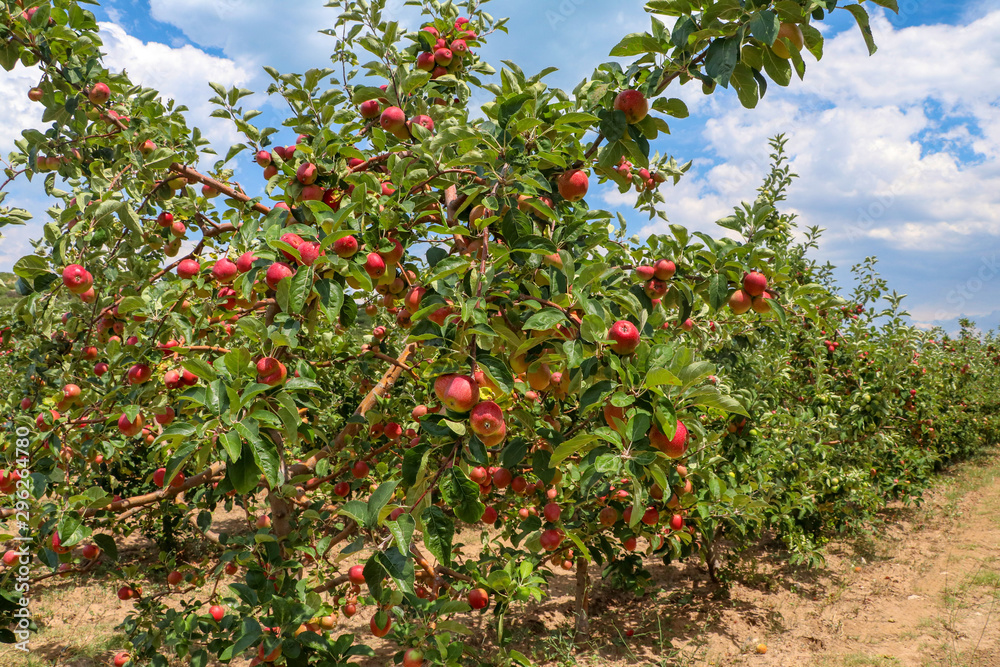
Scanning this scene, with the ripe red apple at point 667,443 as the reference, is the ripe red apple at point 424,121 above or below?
above

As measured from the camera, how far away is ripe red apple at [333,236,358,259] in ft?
5.45

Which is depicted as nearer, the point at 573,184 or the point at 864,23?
the point at 864,23

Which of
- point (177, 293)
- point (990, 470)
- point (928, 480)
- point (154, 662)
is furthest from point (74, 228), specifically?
point (990, 470)

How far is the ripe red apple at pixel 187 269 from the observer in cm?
229

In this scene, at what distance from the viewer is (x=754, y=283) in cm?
187

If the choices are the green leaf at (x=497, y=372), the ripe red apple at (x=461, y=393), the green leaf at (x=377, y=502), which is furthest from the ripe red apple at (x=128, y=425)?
the green leaf at (x=497, y=372)

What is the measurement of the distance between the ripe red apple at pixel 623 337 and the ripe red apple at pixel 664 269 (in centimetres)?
42

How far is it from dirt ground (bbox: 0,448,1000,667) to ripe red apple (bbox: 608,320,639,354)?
3032mm

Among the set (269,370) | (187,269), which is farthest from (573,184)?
(187,269)

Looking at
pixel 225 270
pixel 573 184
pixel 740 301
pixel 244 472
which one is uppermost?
pixel 573 184

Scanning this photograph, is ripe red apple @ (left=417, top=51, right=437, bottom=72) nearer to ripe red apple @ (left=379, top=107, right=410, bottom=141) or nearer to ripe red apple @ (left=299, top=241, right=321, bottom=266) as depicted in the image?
ripe red apple @ (left=379, top=107, right=410, bottom=141)

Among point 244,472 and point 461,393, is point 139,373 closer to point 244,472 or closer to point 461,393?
point 244,472

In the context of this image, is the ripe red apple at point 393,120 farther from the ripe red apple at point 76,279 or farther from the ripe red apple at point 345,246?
the ripe red apple at point 76,279

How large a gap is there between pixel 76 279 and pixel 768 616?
5.55 m
